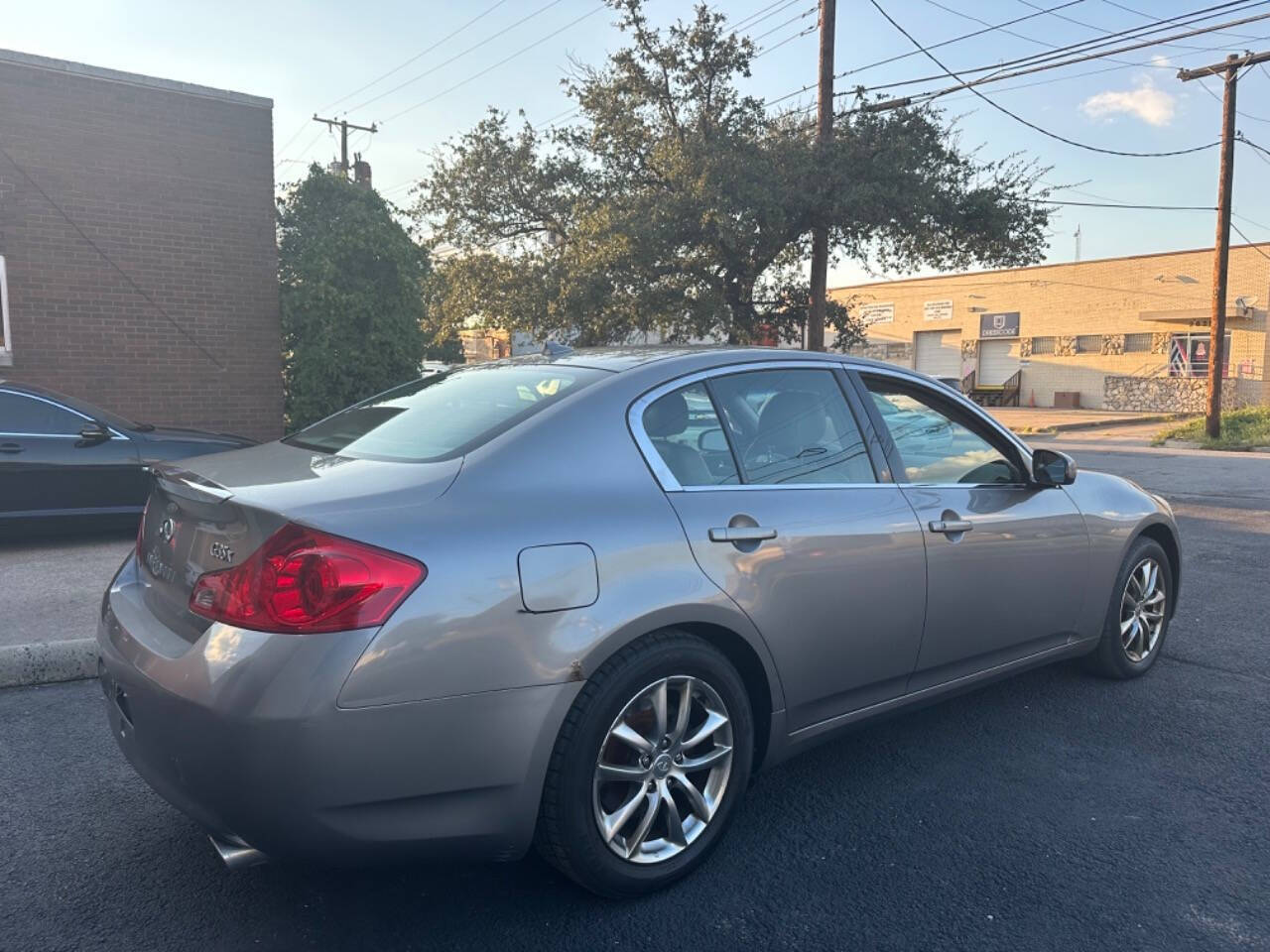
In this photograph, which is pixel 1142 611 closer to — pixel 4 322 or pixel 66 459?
pixel 66 459

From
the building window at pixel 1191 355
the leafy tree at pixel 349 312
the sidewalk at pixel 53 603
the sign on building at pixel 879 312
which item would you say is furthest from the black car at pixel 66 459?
the sign on building at pixel 879 312

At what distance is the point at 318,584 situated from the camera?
7.71 ft

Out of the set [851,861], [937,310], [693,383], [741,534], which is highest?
[937,310]

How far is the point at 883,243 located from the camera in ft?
59.2

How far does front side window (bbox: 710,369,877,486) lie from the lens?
3.29m

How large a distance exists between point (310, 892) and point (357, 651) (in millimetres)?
1004

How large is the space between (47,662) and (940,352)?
43.6 metres

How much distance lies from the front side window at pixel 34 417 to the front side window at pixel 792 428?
605 centimetres

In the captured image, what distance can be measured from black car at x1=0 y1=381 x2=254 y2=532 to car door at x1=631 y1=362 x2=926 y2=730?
5.69m

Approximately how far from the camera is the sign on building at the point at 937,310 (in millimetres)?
43406

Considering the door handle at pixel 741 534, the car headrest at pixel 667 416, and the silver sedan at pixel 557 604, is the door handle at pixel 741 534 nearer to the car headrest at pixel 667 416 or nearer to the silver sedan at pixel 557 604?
the silver sedan at pixel 557 604

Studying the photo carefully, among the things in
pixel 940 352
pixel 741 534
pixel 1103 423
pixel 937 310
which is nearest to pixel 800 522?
pixel 741 534

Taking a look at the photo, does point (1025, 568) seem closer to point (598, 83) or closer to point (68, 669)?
point (68, 669)

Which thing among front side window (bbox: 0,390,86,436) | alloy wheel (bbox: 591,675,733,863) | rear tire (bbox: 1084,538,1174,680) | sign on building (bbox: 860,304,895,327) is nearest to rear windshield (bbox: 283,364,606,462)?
alloy wheel (bbox: 591,675,733,863)
